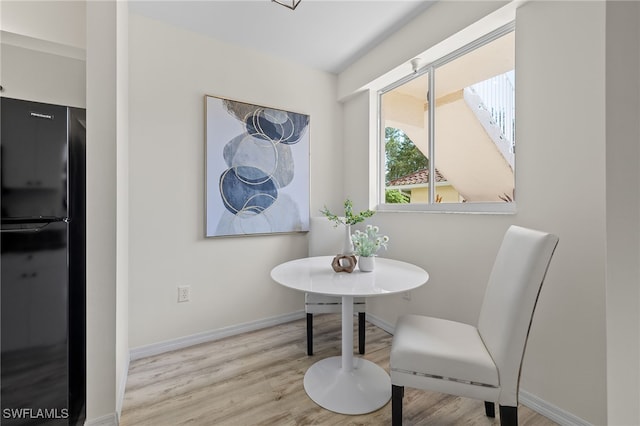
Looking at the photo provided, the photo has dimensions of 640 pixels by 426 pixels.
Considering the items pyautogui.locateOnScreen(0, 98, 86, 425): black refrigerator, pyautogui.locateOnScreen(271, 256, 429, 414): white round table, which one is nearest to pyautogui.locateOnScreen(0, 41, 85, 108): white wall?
pyautogui.locateOnScreen(0, 98, 86, 425): black refrigerator

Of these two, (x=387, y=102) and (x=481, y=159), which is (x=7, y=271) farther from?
(x=387, y=102)

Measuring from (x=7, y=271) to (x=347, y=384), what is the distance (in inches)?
68.6

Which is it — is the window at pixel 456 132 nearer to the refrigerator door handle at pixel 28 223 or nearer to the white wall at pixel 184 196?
the white wall at pixel 184 196

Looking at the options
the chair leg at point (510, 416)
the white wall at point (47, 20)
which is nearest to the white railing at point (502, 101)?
the chair leg at point (510, 416)

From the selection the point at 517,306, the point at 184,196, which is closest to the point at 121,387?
the point at 184,196

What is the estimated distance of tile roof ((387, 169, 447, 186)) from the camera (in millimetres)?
2113

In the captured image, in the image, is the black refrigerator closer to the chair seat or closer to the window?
the chair seat

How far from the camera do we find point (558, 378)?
1370 millimetres

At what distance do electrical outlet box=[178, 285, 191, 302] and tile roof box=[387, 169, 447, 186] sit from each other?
2.05 meters

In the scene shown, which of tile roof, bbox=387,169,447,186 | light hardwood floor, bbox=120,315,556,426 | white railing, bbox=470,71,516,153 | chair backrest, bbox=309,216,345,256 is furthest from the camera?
chair backrest, bbox=309,216,345,256

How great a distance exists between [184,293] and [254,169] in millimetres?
1195

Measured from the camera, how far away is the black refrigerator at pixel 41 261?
1.12m

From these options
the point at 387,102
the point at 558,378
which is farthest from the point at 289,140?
the point at 558,378

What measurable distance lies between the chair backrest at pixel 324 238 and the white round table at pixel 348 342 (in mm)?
513
